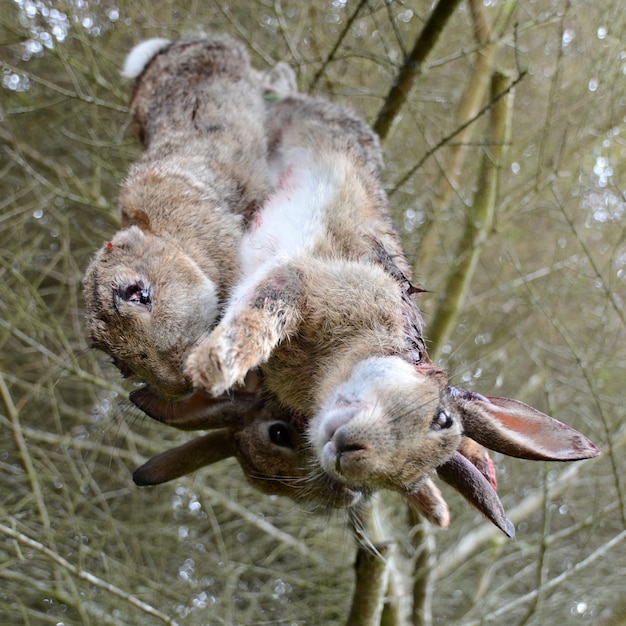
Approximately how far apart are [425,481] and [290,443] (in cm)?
57

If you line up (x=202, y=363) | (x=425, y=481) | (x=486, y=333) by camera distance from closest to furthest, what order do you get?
(x=202, y=363) → (x=425, y=481) → (x=486, y=333)

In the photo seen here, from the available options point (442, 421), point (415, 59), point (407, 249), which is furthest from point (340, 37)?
point (442, 421)

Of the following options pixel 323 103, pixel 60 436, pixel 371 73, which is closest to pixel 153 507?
pixel 60 436

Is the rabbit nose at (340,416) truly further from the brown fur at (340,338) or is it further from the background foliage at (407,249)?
the background foliage at (407,249)

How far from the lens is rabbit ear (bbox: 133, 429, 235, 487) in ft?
8.83

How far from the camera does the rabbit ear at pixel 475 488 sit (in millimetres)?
2182

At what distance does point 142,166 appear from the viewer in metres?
3.16

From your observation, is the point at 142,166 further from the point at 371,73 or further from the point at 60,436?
Answer: the point at 371,73

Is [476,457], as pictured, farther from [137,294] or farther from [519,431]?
[137,294]

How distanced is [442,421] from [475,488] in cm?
25

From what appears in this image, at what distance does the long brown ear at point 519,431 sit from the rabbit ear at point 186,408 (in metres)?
0.90

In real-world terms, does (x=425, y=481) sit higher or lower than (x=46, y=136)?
lower

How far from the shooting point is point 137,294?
2492mm

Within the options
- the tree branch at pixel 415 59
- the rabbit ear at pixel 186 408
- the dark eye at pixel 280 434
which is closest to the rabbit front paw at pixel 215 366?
the rabbit ear at pixel 186 408
